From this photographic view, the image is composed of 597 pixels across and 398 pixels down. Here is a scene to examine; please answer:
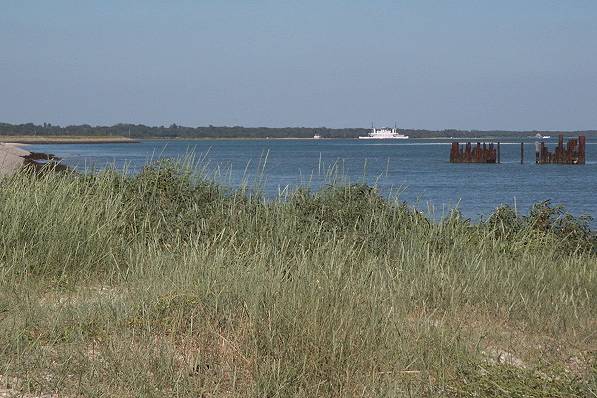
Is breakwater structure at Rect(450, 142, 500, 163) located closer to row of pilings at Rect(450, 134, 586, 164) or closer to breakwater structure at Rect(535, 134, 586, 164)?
row of pilings at Rect(450, 134, 586, 164)

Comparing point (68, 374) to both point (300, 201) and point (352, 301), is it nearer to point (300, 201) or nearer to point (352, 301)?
point (352, 301)

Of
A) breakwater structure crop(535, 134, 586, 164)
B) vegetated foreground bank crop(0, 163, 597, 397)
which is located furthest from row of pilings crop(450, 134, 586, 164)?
vegetated foreground bank crop(0, 163, 597, 397)

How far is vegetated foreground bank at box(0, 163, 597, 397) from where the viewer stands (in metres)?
6.15

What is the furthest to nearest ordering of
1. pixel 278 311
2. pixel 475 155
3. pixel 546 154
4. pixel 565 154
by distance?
pixel 475 155 < pixel 546 154 < pixel 565 154 < pixel 278 311

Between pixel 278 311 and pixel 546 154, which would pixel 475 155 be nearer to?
pixel 546 154

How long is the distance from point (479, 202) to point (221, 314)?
33045 millimetres

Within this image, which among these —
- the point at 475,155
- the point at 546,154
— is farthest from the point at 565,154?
the point at 475,155

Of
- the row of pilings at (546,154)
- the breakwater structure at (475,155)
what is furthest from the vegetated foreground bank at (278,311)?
the breakwater structure at (475,155)

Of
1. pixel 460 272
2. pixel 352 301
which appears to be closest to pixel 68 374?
pixel 352 301

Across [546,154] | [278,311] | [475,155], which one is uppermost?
[278,311]

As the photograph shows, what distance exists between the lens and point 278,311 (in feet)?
21.6

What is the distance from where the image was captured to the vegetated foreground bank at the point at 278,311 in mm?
6152

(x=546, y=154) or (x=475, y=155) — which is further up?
(x=546, y=154)

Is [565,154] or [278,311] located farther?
[565,154]
